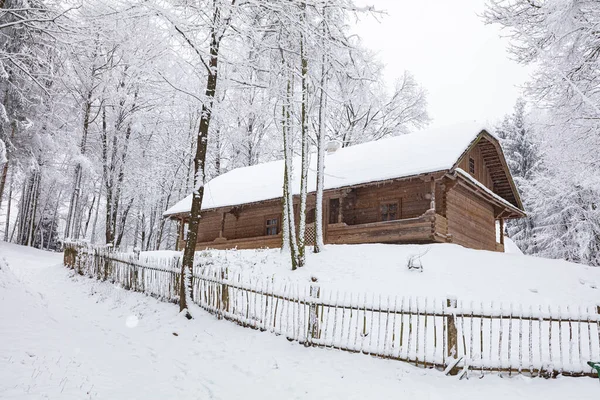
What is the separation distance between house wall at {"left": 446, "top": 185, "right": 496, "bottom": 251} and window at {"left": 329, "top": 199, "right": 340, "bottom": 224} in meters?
5.55

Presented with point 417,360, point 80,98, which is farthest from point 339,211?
point 80,98

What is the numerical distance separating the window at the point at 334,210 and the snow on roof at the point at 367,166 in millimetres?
1376

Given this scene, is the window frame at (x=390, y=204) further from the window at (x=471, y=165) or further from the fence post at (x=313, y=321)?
the fence post at (x=313, y=321)

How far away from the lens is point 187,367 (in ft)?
24.3

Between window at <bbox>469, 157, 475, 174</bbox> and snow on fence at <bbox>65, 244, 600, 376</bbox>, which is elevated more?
window at <bbox>469, 157, 475, 174</bbox>

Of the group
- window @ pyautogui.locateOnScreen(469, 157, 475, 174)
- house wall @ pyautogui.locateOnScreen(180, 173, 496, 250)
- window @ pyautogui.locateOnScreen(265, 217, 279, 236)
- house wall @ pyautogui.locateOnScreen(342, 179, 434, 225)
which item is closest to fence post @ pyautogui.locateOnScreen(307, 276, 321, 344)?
house wall @ pyautogui.locateOnScreen(180, 173, 496, 250)

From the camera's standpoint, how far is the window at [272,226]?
23312 millimetres

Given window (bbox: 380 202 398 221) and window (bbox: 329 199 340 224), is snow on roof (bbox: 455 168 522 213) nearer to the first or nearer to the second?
window (bbox: 380 202 398 221)

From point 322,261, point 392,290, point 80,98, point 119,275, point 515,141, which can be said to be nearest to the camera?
point 392,290

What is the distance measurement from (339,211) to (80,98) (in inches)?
657

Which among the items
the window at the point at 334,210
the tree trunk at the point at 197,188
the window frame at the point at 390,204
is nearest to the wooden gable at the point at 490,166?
the window frame at the point at 390,204

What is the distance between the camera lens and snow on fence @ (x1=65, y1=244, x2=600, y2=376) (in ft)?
22.5

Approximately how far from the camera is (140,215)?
39.4m

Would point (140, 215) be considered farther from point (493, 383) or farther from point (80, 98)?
point (493, 383)
